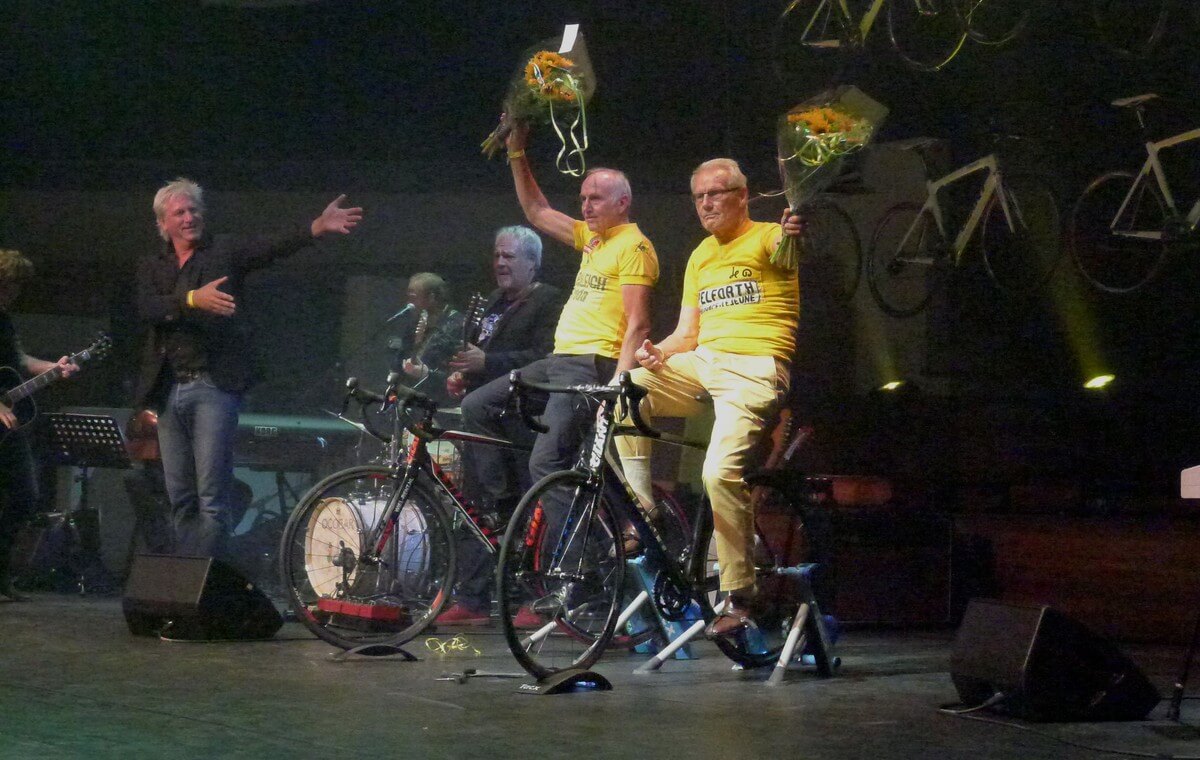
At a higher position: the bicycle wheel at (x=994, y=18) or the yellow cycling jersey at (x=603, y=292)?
the bicycle wheel at (x=994, y=18)

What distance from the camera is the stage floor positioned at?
12.3ft

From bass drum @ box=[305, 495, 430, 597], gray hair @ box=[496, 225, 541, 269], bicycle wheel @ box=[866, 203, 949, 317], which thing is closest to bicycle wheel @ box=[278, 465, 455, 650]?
bass drum @ box=[305, 495, 430, 597]

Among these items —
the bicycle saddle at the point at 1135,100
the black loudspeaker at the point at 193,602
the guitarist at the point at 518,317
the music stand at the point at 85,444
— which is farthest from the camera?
the music stand at the point at 85,444

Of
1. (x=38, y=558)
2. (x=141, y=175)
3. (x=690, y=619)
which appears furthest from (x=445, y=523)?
(x=141, y=175)

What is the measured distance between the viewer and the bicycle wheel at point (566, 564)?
4.86m

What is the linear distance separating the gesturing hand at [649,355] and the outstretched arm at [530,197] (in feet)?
3.56

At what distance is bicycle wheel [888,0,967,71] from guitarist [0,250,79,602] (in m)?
4.43

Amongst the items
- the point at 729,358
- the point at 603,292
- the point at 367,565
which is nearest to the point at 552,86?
the point at 603,292

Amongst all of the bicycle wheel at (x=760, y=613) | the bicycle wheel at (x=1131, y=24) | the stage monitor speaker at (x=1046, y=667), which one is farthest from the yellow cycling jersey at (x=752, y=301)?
the bicycle wheel at (x=1131, y=24)

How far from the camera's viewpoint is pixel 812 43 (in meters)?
8.01

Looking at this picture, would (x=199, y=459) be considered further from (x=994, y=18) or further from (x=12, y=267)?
(x=994, y=18)

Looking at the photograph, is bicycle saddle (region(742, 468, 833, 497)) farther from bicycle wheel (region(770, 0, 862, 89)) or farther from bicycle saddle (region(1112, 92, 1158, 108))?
bicycle wheel (region(770, 0, 862, 89))

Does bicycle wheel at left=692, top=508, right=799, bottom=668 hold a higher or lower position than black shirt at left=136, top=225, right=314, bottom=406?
lower

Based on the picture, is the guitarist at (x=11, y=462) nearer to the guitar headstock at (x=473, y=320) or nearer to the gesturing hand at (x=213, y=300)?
the gesturing hand at (x=213, y=300)
